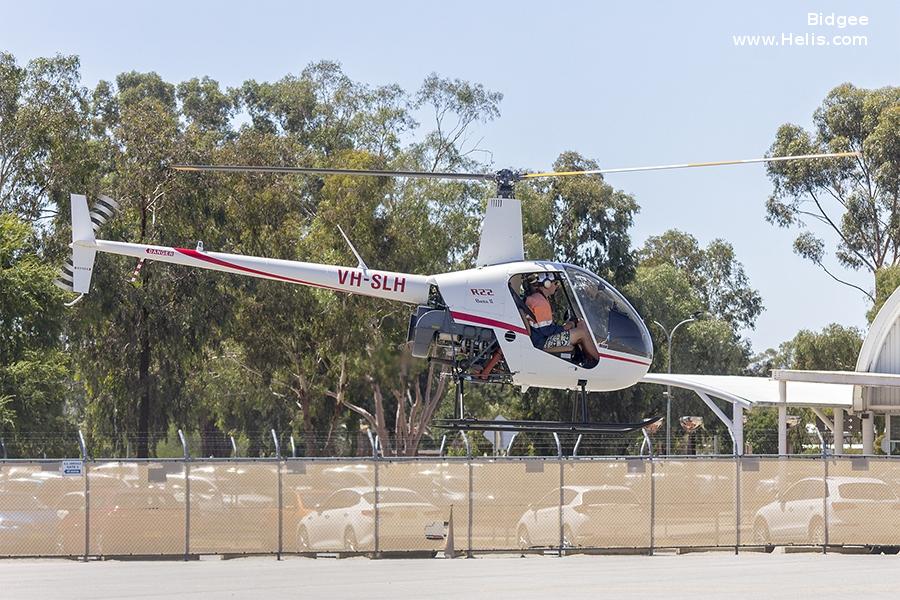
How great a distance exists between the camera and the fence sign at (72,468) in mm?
20312

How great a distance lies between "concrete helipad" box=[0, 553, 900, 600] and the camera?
49.8 ft

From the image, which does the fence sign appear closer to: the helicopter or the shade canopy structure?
the helicopter

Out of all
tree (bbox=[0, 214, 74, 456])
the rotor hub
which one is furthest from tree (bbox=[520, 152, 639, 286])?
the rotor hub

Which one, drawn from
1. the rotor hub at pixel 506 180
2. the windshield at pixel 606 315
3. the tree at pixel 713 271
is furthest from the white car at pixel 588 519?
the tree at pixel 713 271

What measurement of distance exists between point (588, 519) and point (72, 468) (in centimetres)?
835

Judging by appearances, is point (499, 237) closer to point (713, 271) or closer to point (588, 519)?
point (588, 519)

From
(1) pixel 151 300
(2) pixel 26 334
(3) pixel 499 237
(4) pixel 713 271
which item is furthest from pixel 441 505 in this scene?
(4) pixel 713 271

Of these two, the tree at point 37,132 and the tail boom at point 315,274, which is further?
the tree at point 37,132

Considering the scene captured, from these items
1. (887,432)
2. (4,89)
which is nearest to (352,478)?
(887,432)

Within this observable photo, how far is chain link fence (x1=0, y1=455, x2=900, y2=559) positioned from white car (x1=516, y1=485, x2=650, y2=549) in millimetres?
21

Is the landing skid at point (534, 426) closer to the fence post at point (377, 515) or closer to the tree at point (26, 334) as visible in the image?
the fence post at point (377, 515)

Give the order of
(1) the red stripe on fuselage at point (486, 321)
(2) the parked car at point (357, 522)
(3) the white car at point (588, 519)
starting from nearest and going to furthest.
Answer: (2) the parked car at point (357, 522)
(3) the white car at point (588, 519)
(1) the red stripe on fuselage at point (486, 321)

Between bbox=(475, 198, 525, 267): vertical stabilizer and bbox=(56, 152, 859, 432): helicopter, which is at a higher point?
bbox=(475, 198, 525, 267): vertical stabilizer

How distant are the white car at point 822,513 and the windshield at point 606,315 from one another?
3.48m
